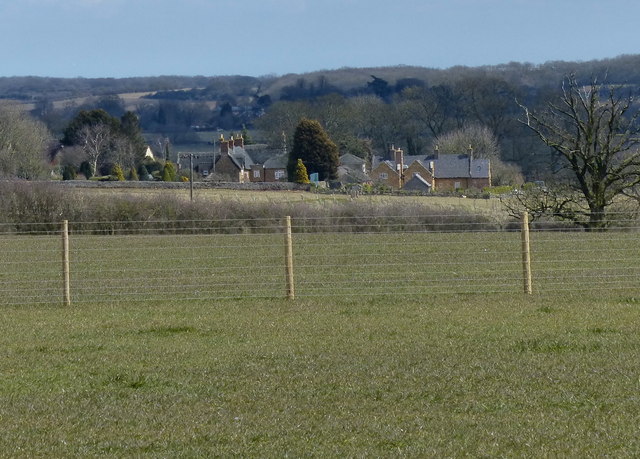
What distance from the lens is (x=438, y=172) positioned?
88.1 m

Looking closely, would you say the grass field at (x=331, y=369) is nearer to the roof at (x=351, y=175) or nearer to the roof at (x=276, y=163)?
the roof at (x=351, y=175)

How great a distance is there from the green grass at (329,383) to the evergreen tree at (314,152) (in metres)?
65.8

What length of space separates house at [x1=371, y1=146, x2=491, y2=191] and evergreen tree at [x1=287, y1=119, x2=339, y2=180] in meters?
6.11

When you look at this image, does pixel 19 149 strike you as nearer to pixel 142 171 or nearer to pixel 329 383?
pixel 142 171

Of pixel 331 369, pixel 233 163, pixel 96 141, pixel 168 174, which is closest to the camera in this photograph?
pixel 331 369

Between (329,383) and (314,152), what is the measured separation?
71.5 meters

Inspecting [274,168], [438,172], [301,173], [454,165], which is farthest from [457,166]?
[274,168]

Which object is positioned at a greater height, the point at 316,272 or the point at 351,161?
the point at 351,161

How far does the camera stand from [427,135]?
11362 cm

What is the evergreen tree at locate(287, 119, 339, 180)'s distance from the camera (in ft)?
263

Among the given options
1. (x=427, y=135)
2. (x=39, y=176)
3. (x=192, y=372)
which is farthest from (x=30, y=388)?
(x=427, y=135)

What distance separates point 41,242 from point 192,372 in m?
23.2

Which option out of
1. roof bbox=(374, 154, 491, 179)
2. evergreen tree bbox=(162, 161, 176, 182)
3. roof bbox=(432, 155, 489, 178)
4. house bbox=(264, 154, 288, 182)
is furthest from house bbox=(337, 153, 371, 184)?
evergreen tree bbox=(162, 161, 176, 182)

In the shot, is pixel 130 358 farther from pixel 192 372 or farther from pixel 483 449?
pixel 483 449
